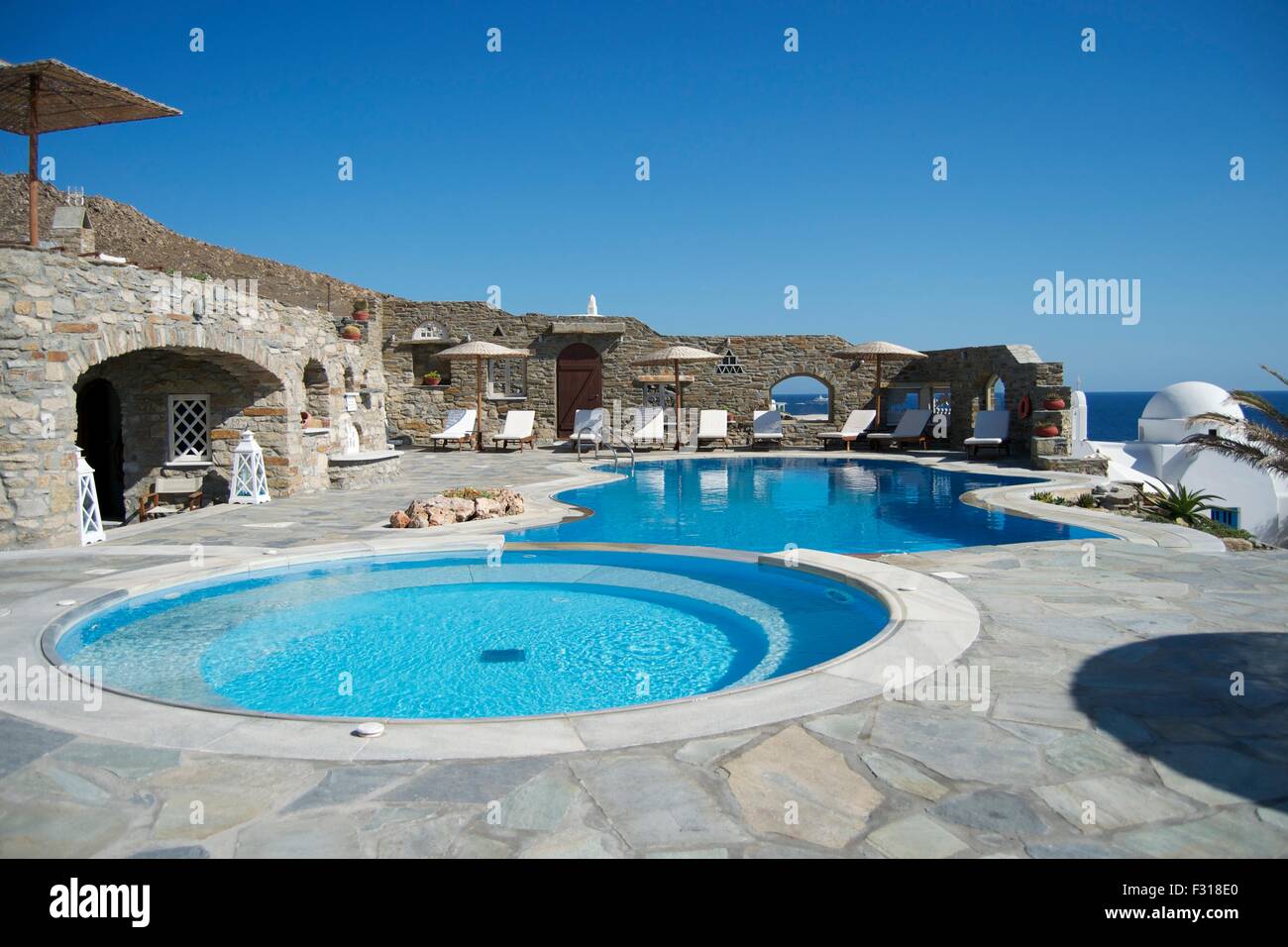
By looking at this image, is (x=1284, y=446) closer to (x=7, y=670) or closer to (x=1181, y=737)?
(x=1181, y=737)

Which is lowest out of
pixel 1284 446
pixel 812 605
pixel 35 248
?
pixel 812 605

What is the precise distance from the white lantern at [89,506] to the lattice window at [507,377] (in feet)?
42.6

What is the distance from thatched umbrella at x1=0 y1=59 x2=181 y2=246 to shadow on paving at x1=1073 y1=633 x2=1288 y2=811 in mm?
9278

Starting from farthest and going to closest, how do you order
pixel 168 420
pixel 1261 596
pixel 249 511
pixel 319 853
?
1. pixel 168 420
2. pixel 249 511
3. pixel 1261 596
4. pixel 319 853

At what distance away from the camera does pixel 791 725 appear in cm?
314

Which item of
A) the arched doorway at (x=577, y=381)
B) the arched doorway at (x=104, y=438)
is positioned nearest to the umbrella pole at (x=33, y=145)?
the arched doorway at (x=104, y=438)

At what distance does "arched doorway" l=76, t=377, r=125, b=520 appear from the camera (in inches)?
462

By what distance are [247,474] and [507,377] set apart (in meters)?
10.9

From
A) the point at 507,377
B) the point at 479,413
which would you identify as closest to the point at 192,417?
the point at 479,413

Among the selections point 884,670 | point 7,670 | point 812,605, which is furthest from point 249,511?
point 884,670

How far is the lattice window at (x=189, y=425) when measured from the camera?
10.5 meters

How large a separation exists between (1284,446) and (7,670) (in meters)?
6.94

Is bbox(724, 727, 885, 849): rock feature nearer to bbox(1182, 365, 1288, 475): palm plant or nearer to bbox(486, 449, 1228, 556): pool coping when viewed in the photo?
bbox(1182, 365, 1288, 475): palm plant

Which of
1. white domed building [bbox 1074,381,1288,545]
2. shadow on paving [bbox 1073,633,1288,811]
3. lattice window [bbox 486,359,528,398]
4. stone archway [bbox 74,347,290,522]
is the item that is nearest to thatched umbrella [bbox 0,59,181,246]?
stone archway [bbox 74,347,290,522]
